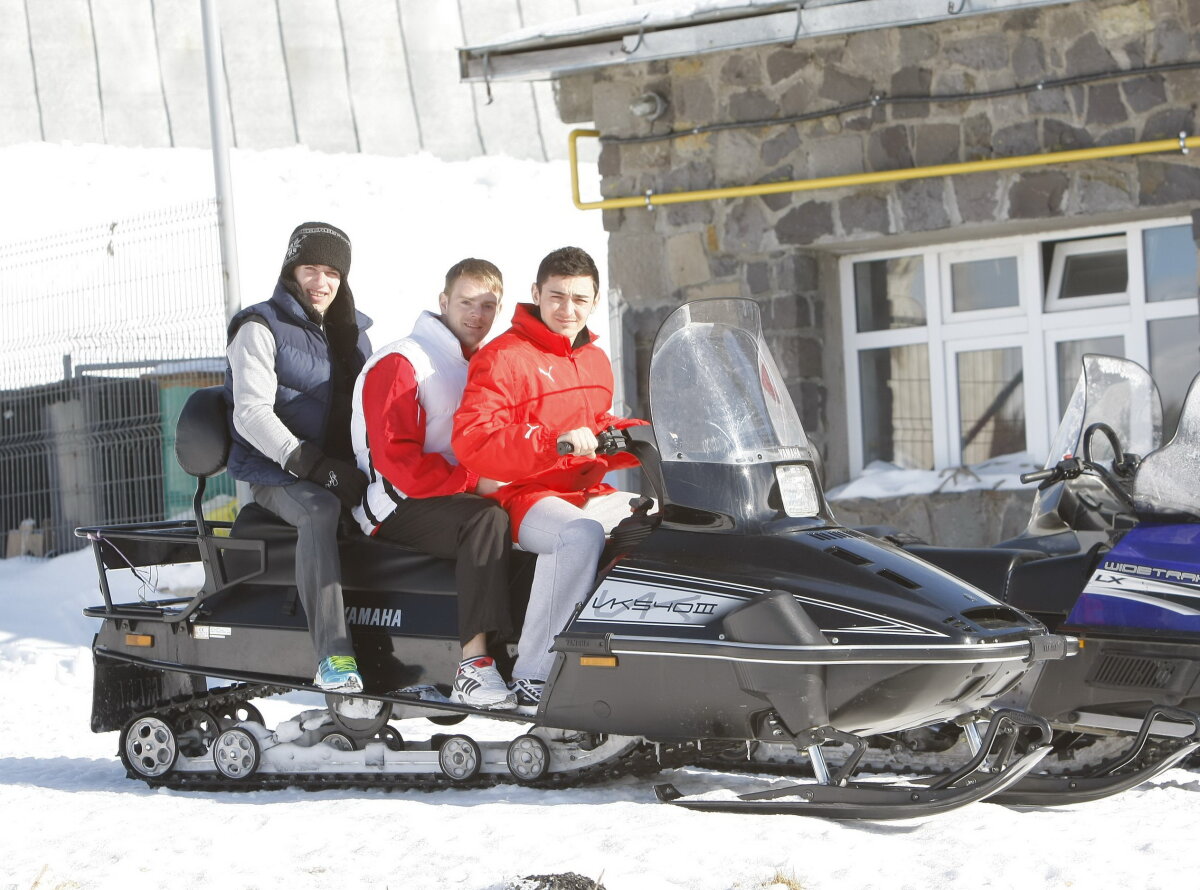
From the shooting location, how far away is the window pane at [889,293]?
26.9ft

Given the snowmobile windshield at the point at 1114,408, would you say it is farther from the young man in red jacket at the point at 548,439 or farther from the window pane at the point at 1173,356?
the window pane at the point at 1173,356

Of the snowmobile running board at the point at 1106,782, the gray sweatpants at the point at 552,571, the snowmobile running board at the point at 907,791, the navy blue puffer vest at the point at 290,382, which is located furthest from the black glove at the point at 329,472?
the snowmobile running board at the point at 1106,782

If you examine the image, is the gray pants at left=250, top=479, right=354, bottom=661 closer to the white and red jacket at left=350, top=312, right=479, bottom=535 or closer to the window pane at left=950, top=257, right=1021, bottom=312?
the white and red jacket at left=350, top=312, right=479, bottom=535

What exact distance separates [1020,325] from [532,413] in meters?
4.23

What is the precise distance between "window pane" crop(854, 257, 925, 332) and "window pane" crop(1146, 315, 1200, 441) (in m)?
1.20

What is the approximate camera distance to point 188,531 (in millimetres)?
5133

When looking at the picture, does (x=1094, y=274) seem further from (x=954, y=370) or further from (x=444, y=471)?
(x=444, y=471)

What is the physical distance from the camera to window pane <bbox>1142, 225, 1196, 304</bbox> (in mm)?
7488

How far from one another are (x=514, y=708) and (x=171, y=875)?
1.06 m

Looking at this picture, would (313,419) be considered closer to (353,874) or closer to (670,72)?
(353,874)

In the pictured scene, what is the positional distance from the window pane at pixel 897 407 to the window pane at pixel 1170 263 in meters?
1.20

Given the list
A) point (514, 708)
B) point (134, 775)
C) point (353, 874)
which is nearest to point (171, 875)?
point (353, 874)

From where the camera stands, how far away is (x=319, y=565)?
4.57 meters

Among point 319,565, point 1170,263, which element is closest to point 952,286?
point 1170,263
